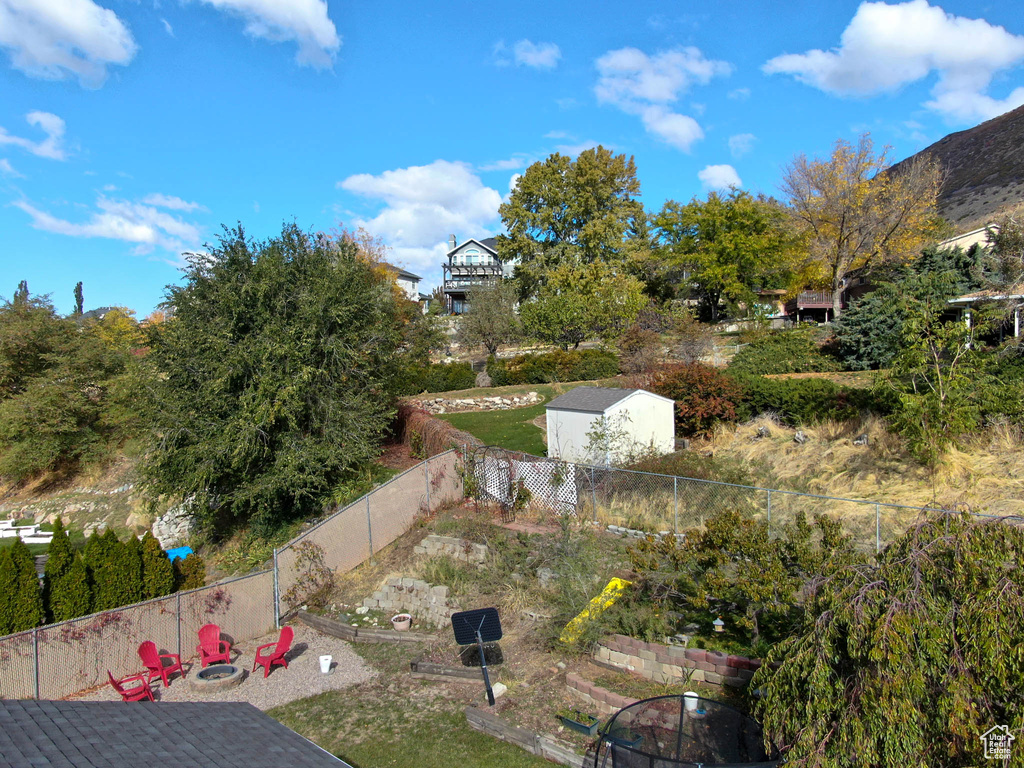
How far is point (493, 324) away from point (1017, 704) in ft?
125

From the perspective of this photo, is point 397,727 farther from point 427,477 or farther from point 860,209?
point 860,209

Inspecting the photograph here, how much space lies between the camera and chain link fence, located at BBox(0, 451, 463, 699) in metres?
9.34

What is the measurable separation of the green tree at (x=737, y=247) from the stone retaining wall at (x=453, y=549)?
33.2 m

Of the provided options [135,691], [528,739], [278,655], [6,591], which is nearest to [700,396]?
[528,739]

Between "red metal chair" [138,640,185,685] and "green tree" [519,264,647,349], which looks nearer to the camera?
"red metal chair" [138,640,185,685]

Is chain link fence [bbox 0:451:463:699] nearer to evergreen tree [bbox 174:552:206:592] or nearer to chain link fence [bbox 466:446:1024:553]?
evergreen tree [bbox 174:552:206:592]

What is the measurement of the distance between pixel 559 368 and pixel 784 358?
1163 centimetres

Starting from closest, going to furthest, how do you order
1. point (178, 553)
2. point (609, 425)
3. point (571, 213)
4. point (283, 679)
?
1. point (283, 679)
2. point (178, 553)
3. point (609, 425)
4. point (571, 213)

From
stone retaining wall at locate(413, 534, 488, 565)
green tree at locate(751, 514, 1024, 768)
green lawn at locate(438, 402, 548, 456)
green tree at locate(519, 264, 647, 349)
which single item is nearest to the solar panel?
stone retaining wall at locate(413, 534, 488, 565)

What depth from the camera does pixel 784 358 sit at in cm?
2798

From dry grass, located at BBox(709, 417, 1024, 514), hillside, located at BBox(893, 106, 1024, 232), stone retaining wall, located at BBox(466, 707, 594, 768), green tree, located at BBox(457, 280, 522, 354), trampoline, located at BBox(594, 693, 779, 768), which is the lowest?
stone retaining wall, located at BBox(466, 707, 594, 768)

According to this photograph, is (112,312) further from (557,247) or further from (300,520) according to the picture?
(300,520)

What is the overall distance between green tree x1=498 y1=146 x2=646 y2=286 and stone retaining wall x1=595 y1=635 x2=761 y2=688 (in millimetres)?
39647

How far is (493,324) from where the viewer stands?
41500 millimetres
